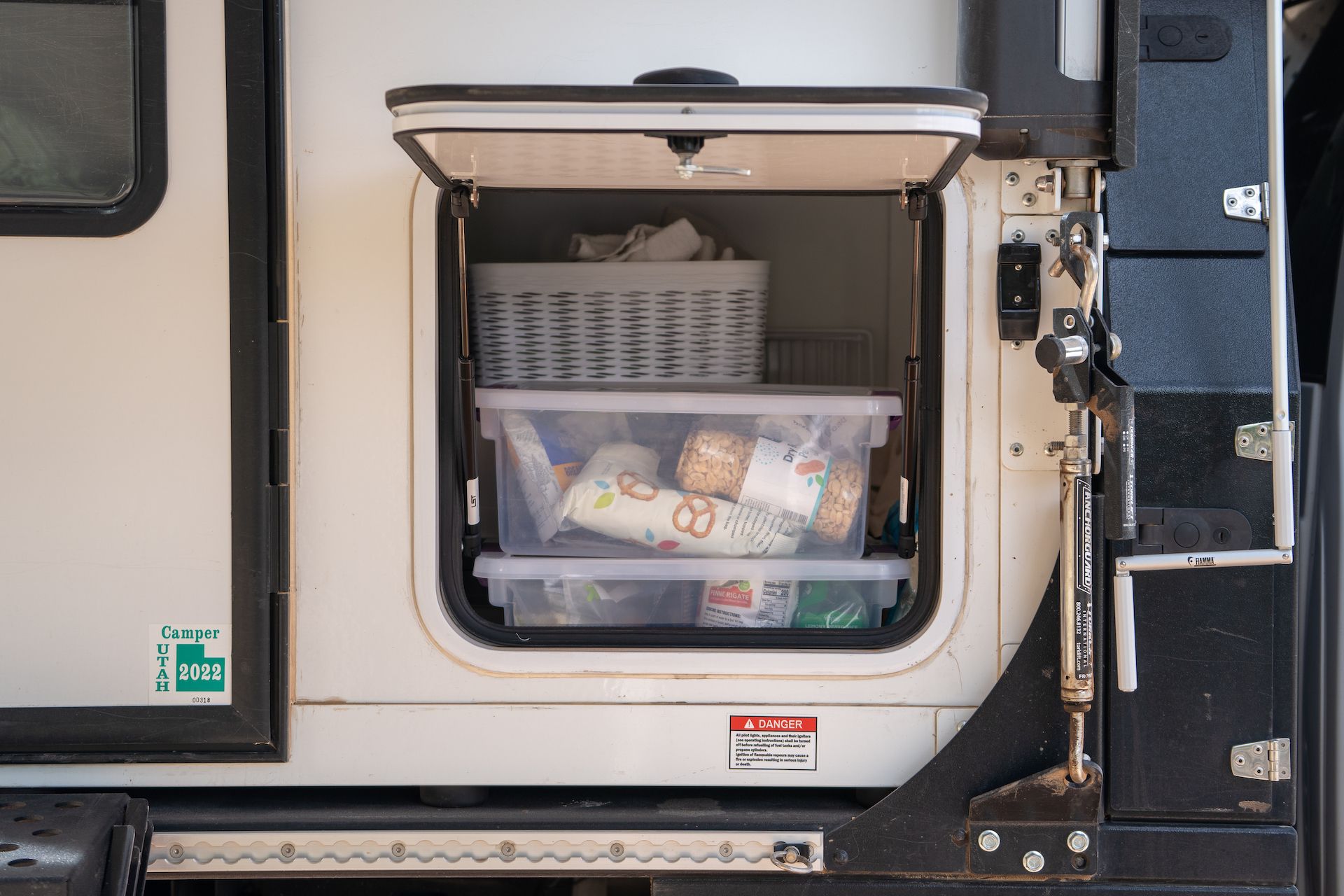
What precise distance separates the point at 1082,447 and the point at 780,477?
0.40 m

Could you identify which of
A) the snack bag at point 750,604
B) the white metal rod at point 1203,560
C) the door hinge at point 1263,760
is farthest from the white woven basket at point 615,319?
the door hinge at point 1263,760

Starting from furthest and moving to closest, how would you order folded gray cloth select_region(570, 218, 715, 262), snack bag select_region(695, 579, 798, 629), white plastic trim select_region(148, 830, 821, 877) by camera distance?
folded gray cloth select_region(570, 218, 715, 262)
snack bag select_region(695, 579, 798, 629)
white plastic trim select_region(148, 830, 821, 877)

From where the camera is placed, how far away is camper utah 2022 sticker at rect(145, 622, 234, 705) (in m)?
1.32

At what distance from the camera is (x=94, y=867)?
1176 millimetres

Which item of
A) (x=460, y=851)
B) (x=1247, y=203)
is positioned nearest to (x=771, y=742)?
(x=460, y=851)

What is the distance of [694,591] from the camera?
58.1 inches

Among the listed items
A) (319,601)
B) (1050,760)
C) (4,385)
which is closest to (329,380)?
(319,601)

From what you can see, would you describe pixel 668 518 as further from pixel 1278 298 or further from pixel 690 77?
pixel 1278 298

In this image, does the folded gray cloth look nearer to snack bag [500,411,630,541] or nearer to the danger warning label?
snack bag [500,411,630,541]

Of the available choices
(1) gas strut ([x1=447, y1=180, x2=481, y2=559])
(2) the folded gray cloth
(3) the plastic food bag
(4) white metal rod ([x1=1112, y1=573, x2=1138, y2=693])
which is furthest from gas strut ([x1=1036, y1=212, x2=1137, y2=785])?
(1) gas strut ([x1=447, y1=180, x2=481, y2=559])

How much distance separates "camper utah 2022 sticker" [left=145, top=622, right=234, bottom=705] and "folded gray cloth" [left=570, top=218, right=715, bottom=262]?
2.54 feet

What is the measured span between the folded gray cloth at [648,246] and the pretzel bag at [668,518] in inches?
14.3

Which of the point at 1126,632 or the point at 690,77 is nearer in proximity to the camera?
the point at 690,77

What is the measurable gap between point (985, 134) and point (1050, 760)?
2.76 feet
